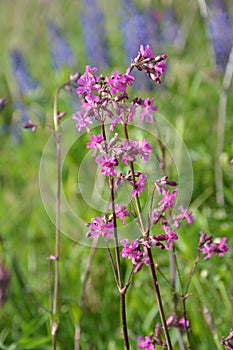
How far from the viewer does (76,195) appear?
2656mm

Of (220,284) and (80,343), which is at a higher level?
(220,284)

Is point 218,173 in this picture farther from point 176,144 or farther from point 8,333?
point 8,333

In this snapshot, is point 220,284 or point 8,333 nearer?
point 220,284

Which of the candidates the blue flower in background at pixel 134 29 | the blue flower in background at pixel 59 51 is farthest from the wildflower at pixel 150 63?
the blue flower in background at pixel 59 51

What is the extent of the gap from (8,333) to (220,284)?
676 millimetres

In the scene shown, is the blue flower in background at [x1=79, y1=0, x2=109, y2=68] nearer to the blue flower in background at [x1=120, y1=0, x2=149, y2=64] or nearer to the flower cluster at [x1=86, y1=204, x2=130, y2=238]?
the blue flower in background at [x1=120, y1=0, x2=149, y2=64]

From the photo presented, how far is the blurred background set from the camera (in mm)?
1628

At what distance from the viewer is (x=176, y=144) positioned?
7.70 feet

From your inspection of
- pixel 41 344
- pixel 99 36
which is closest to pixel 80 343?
pixel 41 344

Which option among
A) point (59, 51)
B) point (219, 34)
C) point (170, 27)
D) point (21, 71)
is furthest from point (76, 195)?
point (170, 27)

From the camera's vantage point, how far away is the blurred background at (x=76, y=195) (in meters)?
1.63

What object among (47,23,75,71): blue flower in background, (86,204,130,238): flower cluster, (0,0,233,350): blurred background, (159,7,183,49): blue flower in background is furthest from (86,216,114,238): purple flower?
(159,7,183,49): blue flower in background

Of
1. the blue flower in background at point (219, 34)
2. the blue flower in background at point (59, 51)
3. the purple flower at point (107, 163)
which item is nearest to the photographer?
the purple flower at point (107, 163)

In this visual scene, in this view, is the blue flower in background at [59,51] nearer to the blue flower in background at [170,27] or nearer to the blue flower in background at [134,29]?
the blue flower in background at [134,29]
